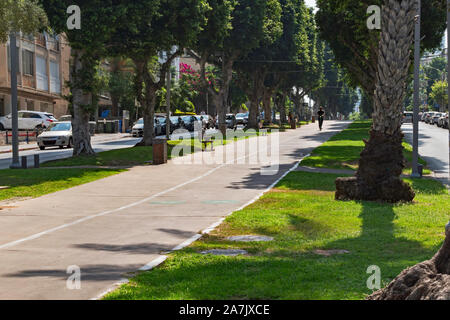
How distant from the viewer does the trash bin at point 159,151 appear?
25.9 meters

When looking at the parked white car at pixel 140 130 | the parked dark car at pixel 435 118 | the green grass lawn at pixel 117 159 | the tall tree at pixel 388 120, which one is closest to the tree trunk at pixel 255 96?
the parked white car at pixel 140 130

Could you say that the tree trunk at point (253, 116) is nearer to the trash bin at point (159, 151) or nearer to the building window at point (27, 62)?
the building window at point (27, 62)

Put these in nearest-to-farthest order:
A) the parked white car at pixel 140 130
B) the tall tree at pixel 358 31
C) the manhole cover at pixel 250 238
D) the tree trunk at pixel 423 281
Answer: the tree trunk at pixel 423 281 → the manhole cover at pixel 250 238 → the tall tree at pixel 358 31 → the parked white car at pixel 140 130

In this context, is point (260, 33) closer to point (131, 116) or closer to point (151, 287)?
point (131, 116)

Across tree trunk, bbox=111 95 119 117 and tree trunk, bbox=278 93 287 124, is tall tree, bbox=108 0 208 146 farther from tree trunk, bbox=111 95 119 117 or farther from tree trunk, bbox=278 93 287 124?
tree trunk, bbox=278 93 287 124

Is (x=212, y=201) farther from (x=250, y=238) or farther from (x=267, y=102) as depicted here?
(x=267, y=102)

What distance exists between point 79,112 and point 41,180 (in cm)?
862

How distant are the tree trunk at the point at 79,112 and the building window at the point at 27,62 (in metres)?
29.5

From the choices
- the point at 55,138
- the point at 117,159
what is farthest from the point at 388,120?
the point at 55,138

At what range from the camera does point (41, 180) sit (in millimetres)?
19781

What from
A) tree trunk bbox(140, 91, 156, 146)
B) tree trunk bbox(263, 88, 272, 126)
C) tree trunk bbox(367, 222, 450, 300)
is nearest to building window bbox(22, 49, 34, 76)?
tree trunk bbox(140, 91, 156, 146)

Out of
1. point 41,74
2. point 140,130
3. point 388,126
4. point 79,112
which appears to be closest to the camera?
point 388,126
